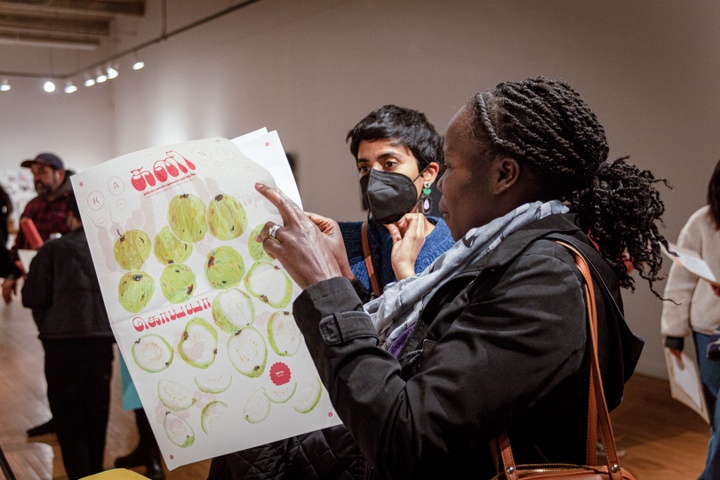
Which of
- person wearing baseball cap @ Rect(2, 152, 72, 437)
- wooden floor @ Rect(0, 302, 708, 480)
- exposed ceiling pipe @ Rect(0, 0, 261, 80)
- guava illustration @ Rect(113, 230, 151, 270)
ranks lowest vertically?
wooden floor @ Rect(0, 302, 708, 480)

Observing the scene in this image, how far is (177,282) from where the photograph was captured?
127 centimetres

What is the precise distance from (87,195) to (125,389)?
7.02 ft

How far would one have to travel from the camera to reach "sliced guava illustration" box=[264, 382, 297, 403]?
129 cm

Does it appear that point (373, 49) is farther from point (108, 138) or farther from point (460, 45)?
point (108, 138)

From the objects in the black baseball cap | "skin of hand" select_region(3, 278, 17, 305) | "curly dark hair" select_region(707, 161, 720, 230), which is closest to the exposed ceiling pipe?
the black baseball cap

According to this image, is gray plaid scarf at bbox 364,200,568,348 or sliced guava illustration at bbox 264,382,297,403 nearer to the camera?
gray plaid scarf at bbox 364,200,568,348

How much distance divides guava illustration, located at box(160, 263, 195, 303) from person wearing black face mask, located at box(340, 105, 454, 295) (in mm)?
664

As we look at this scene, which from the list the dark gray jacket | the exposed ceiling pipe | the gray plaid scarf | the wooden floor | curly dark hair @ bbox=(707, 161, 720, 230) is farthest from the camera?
the exposed ceiling pipe

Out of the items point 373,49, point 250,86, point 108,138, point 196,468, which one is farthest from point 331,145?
point 108,138

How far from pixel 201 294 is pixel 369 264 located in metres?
0.73

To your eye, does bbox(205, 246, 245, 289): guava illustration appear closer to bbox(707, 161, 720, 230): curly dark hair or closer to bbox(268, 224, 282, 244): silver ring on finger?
bbox(268, 224, 282, 244): silver ring on finger

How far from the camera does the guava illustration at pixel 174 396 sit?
128 centimetres

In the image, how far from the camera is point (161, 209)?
1263 mm

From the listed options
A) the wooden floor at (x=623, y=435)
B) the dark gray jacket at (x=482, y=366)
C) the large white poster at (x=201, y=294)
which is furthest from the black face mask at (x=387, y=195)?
the wooden floor at (x=623, y=435)
